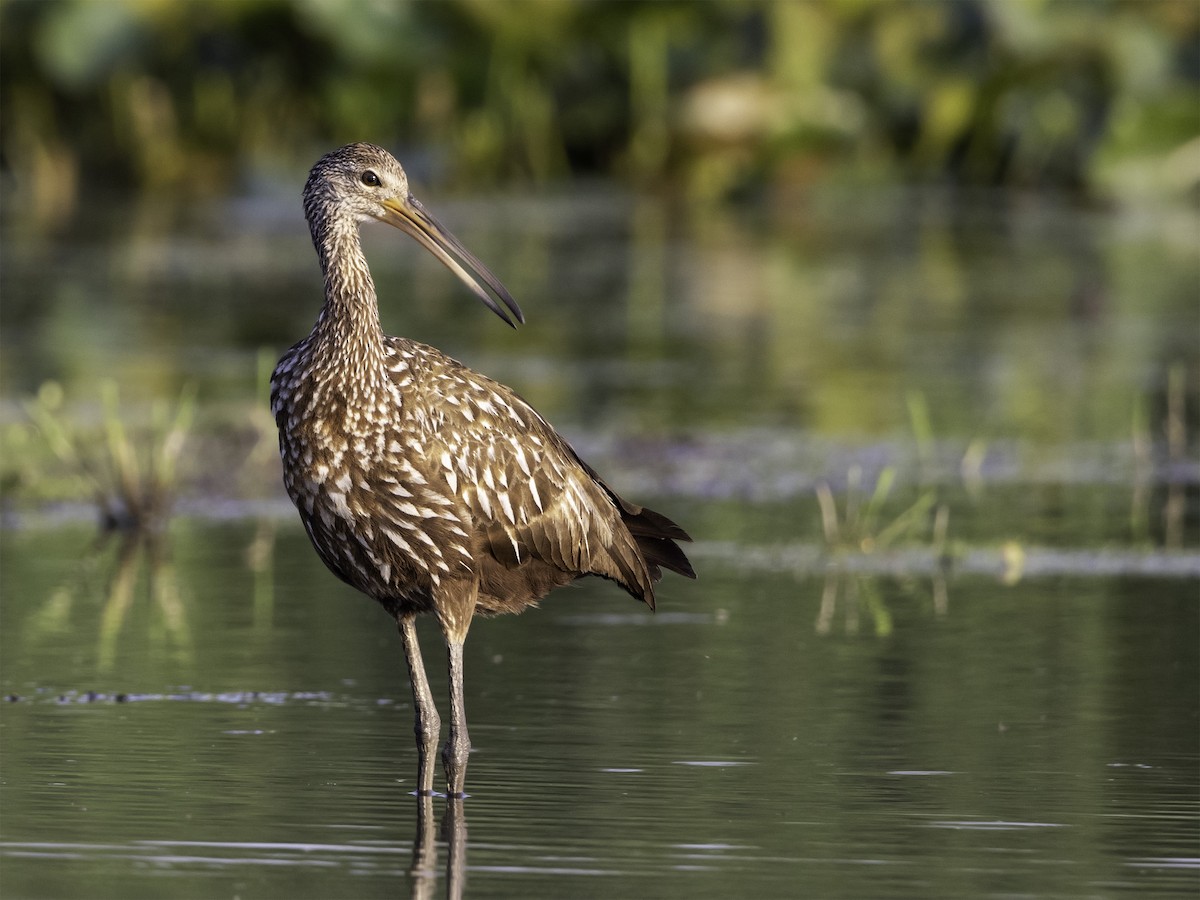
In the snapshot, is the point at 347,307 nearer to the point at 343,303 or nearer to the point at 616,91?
the point at 343,303

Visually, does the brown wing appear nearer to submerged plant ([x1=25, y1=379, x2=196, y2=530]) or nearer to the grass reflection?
the grass reflection

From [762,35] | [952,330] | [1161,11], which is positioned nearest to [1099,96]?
[1161,11]

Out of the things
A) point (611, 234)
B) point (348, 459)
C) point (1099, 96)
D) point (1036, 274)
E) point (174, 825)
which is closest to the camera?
point (174, 825)

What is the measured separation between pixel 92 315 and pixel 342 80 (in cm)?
1053

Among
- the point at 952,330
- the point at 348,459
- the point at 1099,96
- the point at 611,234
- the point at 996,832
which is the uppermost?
the point at 1099,96

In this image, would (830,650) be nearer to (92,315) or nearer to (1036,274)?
(92,315)

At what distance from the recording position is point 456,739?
737 cm

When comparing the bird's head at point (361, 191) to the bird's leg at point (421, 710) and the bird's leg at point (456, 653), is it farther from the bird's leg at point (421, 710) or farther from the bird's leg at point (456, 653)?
the bird's leg at point (421, 710)

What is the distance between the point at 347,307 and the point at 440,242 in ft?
1.67

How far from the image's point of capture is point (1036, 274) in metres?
22.7

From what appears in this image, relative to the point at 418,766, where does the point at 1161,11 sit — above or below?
above

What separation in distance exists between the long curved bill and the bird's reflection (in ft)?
4.88

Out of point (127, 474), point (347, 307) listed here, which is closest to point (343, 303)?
point (347, 307)

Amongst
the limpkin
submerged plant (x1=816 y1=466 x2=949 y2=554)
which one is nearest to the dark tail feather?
the limpkin
